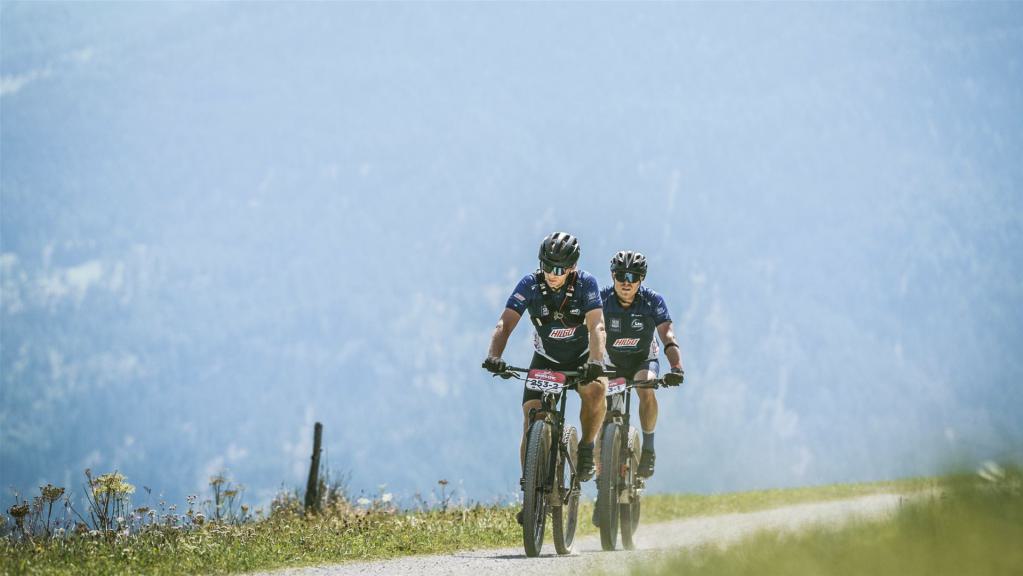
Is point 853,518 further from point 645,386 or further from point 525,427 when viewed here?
point 645,386

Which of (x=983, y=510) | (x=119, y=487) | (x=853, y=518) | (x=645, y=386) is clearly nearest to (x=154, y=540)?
(x=119, y=487)

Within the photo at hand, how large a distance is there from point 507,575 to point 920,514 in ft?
11.2

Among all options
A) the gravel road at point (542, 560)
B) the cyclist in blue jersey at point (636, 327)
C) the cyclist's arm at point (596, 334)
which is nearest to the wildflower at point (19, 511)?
the gravel road at point (542, 560)

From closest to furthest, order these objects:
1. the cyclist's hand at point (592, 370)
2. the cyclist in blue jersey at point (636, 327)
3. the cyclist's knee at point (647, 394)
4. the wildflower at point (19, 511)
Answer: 1. the cyclist's hand at point (592, 370)
2. the wildflower at point (19, 511)
3. the cyclist in blue jersey at point (636, 327)
4. the cyclist's knee at point (647, 394)

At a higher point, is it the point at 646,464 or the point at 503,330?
the point at 503,330

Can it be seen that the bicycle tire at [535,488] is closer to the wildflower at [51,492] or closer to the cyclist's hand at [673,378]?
the cyclist's hand at [673,378]

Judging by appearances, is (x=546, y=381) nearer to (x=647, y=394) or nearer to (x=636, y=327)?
(x=636, y=327)

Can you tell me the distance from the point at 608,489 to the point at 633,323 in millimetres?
2115

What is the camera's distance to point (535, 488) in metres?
9.65

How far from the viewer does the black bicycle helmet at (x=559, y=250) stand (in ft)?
31.8

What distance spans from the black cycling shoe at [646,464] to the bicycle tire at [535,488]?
273 centimetres

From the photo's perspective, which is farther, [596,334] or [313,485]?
[313,485]

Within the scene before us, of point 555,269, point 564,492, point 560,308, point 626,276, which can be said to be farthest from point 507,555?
point 626,276

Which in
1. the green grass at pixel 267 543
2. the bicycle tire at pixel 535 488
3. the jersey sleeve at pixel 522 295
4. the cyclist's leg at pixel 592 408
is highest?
the jersey sleeve at pixel 522 295
